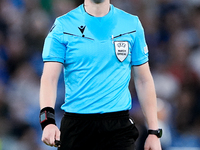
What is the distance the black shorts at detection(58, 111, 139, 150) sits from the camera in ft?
10.9

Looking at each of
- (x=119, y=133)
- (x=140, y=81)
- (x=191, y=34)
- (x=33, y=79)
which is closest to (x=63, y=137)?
(x=119, y=133)

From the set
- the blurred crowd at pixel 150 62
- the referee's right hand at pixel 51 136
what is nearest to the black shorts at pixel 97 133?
the referee's right hand at pixel 51 136

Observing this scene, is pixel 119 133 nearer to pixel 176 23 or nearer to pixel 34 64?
pixel 34 64

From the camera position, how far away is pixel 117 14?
359cm

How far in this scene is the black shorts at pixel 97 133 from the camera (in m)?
3.33

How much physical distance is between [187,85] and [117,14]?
13.8 feet

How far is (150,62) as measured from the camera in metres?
7.69

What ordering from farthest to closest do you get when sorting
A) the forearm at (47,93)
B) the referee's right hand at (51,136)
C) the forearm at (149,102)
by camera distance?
the forearm at (149,102)
the forearm at (47,93)
the referee's right hand at (51,136)

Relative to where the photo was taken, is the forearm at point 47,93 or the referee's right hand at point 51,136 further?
the forearm at point 47,93

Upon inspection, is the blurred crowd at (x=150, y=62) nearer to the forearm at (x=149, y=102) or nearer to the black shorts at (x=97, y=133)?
the forearm at (x=149, y=102)

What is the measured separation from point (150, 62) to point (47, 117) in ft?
15.8

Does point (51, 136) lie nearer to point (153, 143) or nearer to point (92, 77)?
point (92, 77)

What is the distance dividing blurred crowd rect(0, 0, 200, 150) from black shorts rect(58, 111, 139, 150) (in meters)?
2.82

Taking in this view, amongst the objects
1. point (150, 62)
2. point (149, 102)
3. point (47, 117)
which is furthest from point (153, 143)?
point (150, 62)
